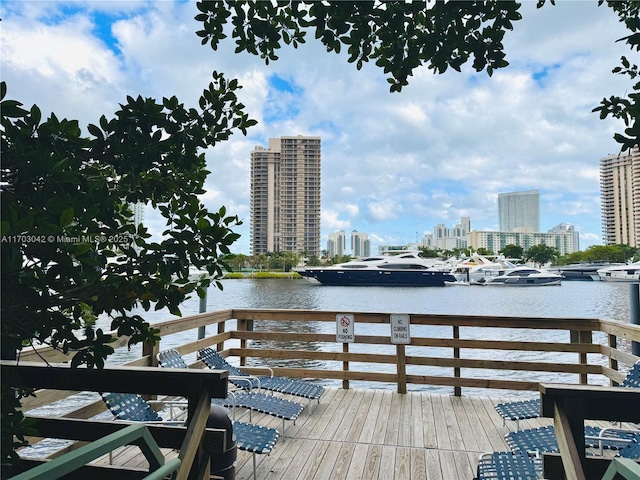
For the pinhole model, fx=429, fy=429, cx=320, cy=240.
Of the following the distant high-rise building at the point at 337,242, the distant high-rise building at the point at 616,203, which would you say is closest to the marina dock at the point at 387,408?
the distant high-rise building at the point at 616,203

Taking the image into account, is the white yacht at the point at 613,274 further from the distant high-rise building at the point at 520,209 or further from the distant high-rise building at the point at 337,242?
the distant high-rise building at the point at 337,242

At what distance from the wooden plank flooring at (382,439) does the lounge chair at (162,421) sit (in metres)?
0.26

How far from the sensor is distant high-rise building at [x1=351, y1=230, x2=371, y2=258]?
69.0 metres

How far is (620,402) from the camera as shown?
137cm

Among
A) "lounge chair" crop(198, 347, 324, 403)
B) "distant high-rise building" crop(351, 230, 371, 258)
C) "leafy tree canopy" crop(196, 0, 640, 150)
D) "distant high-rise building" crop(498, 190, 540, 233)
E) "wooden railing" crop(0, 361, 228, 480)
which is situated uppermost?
"distant high-rise building" crop(498, 190, 540, 233)

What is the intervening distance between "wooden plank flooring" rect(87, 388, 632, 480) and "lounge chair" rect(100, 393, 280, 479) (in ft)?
0.85

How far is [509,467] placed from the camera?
2.25 metres

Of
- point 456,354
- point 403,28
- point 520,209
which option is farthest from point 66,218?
point 520,209

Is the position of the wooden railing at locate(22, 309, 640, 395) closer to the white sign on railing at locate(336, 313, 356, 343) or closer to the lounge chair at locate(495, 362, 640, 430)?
the white sign on railing at locate(336, 313, 356, 343)

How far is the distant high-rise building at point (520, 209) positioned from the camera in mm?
59656

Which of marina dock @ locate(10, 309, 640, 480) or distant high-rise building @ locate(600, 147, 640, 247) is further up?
distant high-rise building @ locate(600, 147, 640, 247)

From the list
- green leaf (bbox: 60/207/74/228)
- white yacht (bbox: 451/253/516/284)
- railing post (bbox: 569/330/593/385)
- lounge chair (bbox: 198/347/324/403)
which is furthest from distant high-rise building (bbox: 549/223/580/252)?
green leaf (bbox: 60/207/74/228)

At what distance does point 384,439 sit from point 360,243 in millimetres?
66787

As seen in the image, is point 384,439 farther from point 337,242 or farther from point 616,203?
point 337,242
